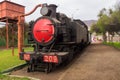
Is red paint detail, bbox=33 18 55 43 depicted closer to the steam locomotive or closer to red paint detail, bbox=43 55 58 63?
the steam locomotive

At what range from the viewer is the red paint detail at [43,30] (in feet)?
31.7

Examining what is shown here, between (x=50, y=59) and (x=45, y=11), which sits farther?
(x=45, y=11)

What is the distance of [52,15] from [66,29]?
0.98 metres

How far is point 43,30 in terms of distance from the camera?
384 inches

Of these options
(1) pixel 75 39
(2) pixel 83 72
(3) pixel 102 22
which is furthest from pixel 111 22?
(2) pixel 83 72

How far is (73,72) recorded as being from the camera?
29.1 ft

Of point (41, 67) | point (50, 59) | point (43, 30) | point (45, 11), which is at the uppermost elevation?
point (45, 11)

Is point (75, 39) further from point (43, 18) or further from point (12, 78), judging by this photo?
point (12, 78)

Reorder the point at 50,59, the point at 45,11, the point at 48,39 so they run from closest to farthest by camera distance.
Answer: the point at 50,59
the point at 48,39
the point at 45,11

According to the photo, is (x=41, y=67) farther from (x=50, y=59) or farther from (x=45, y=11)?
(x=45, y=11)

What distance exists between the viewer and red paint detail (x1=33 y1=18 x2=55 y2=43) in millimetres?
9656

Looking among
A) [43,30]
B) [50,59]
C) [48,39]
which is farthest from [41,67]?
[43,30]

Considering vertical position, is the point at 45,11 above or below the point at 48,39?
above

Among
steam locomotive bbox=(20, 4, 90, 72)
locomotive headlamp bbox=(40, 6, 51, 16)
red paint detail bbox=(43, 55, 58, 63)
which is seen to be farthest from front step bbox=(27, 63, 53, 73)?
locomotive headlamp bbox=(40, 6, 51, 16)
